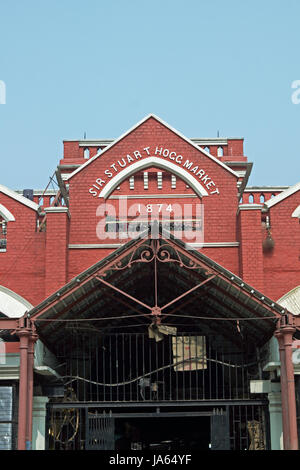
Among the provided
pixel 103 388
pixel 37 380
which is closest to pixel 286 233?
pixel 103 388

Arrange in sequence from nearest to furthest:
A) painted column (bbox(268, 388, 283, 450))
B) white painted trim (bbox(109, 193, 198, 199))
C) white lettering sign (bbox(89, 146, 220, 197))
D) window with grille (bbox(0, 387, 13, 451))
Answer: window with grille (bbox(0, 387, 13, 451)) → painted column (bbox(268, 388, 283, 450)) → white lettering sign (bbox(89, 146, 220, 197)) → white painted trim (bbox(109, 193, 198, 199))

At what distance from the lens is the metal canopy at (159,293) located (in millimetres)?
16594

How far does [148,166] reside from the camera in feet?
76.8

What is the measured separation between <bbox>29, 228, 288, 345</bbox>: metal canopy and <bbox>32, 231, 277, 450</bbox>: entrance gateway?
0.03 meters

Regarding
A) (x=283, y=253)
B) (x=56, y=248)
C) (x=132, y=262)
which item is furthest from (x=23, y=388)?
(x=283, y=253)

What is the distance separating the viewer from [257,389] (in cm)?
1822

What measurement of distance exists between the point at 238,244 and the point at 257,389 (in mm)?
5133

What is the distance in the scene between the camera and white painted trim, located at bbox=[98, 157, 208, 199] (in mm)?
22750

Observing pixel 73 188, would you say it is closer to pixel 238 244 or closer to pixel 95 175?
pixel 95 175

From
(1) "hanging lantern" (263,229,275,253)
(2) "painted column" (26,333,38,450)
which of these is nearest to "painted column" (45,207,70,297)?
A: (2) "painted column" (26,333,38,450)

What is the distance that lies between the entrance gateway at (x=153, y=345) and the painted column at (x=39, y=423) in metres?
0.31

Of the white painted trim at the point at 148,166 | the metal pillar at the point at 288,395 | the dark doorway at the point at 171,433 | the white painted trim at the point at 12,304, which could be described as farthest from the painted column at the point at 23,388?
the dark doorway at the point at 171,433

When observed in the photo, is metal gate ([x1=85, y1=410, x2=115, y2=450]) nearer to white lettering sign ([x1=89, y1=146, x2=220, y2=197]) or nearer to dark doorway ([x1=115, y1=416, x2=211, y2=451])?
white lettering sign ([x1=89, y1=146, x2=220, y2=197])

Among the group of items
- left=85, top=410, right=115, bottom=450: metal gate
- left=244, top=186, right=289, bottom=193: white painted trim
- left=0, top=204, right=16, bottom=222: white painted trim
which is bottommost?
left=85, top=410, right=115, bottom=450: metal gate
